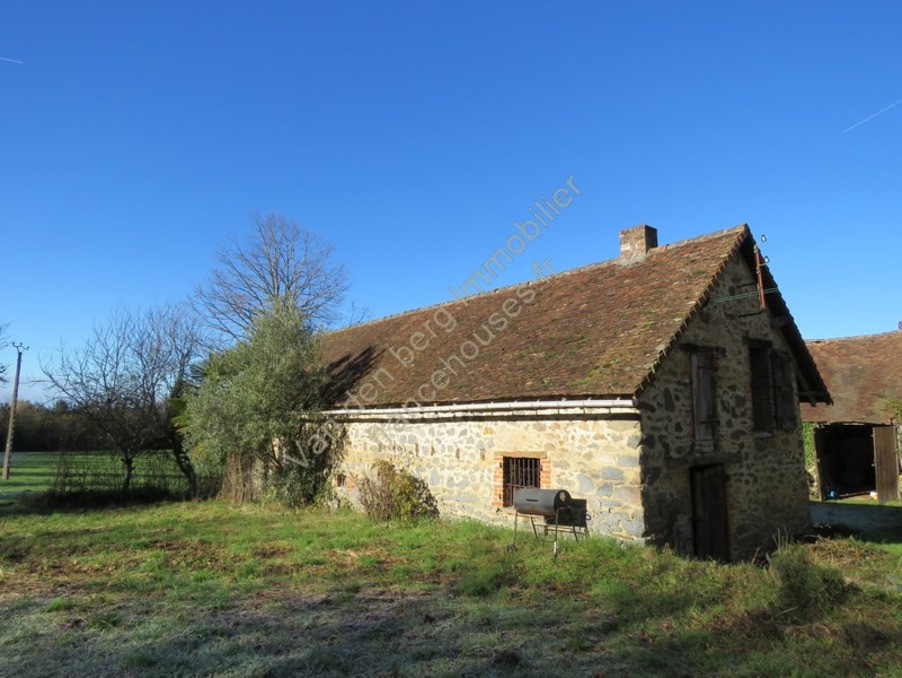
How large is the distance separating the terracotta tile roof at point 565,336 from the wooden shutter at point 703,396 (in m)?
1.13

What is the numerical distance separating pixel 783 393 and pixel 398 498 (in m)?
9.20

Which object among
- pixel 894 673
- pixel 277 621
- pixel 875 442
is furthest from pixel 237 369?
pixel 875 442

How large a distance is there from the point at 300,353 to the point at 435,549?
8683mm

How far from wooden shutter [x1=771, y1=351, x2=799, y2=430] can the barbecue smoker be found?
20.3 feet

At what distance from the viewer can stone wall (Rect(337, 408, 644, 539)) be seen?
914 cm

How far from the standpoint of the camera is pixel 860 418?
20.1 m

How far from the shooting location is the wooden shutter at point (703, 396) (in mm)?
10531

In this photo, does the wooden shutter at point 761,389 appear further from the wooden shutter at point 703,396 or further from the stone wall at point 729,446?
the wooden shutter at point 703,396

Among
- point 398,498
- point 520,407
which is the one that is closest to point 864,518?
point 520,407

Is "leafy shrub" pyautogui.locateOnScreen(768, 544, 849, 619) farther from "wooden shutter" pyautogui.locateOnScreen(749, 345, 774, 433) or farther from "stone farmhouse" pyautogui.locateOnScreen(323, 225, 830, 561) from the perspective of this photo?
"wooden shutter" pyautogui.locateOnScreen(749, 345, 774, 433)

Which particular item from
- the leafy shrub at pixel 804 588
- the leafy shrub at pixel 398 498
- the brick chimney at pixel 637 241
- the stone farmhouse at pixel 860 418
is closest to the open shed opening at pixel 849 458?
the stone farmhouse at pixel 860 418

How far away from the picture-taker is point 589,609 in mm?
6383

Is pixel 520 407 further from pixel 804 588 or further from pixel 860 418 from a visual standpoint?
pixel 860 418

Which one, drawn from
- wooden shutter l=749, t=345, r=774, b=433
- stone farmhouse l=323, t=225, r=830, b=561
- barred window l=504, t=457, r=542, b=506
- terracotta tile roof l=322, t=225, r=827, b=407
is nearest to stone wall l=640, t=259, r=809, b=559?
stone farmhouse l=323, t=225, r=830, b=561
